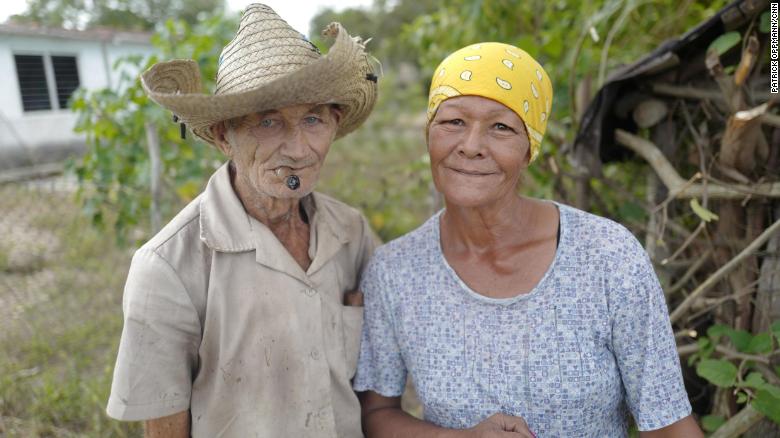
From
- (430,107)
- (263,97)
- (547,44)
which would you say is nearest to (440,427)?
(430,107)

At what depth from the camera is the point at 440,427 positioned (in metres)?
1.70

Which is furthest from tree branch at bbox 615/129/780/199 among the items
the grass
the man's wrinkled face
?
the grass

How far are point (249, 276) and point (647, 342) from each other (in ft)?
3.66

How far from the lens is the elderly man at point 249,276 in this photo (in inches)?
57.4

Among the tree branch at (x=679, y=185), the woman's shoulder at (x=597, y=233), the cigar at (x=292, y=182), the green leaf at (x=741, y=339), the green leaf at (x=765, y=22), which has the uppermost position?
the green leaf at (x=765, y=22)

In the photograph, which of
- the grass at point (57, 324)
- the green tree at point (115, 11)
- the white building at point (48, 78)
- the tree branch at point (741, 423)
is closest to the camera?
the tree branch at point (741, 423)

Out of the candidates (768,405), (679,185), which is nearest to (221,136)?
(679,185)

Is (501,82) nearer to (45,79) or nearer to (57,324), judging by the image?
(57,324)

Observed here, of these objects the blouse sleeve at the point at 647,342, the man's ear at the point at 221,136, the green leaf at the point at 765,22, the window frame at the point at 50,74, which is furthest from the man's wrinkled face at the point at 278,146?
the window frame at the point at 50,74

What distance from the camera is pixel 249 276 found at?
160 centimetres

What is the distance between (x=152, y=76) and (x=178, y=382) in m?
0.85

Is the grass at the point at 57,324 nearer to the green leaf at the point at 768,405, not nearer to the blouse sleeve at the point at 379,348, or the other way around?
the blouse sleeve at the point at 379,348

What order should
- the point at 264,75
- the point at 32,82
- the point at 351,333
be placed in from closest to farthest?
the point at 264,75 → the point at 351,333 → the point at 32,82

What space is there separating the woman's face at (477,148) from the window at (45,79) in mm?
12297
